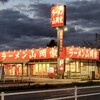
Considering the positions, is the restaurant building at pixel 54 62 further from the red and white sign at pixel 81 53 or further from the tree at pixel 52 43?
the tree at pixel 52 43

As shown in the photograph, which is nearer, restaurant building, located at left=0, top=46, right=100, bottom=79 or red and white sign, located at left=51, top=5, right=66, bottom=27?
red and white sign, located at left=51, top=5, right=66, bottom=27

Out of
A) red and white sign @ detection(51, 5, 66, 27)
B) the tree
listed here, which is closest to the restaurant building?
red and white sign @ detection(51, 5, 66, 27)

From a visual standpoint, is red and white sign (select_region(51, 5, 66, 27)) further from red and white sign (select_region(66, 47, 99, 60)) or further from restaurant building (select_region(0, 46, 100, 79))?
red and white sign (select_region(66, 47, 99, 60))

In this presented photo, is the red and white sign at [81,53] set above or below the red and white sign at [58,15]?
below

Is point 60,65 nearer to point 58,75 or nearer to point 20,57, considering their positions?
point 58,75

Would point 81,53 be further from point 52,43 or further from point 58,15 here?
point 52,43

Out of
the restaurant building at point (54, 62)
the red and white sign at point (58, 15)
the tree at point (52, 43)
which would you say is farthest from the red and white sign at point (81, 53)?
the tree at point (52, 43)

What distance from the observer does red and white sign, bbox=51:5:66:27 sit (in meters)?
58.2

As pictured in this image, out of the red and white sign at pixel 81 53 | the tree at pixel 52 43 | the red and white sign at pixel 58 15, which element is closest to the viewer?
the red and white sign at pixel 58 15

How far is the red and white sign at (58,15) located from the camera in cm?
5825

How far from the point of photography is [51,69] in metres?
59.3

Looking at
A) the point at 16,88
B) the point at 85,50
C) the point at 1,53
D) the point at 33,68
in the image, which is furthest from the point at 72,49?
the point at 16,88

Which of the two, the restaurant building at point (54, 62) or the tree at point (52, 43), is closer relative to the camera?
the restaurant building at point (54, 62)

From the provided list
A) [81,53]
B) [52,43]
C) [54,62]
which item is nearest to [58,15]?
[81,53]
